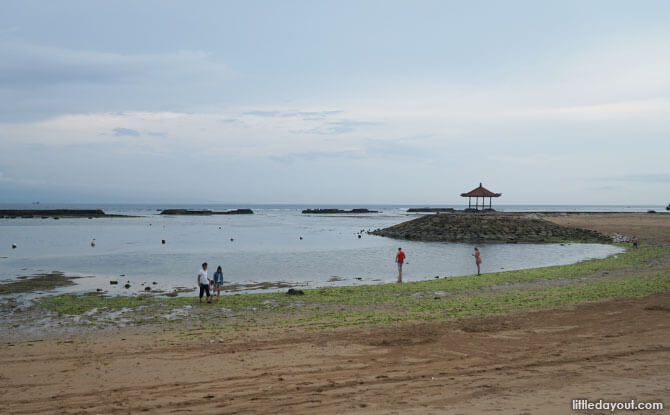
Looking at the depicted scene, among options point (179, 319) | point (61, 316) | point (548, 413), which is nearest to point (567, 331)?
point (548, 413)

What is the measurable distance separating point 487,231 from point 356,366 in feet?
165

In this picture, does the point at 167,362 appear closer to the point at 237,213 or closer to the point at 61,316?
the point at 61,316

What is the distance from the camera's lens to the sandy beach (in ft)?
24.9

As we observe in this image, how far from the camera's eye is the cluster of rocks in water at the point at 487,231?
176 feet

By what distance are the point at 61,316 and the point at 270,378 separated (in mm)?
11374

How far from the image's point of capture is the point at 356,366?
31.6 feet

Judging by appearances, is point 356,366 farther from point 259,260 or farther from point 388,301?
point 259,260

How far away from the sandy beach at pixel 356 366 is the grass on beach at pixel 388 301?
4.22ft

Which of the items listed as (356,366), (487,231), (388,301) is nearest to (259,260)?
(388,301)

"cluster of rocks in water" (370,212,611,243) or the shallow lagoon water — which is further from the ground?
"cluster of rocks in water" (370,212,611,243)

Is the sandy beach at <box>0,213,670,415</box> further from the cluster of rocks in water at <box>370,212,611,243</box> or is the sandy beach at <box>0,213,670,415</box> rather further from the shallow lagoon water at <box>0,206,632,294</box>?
the cluster of rocks in water at <box>370,212,611,243</box>

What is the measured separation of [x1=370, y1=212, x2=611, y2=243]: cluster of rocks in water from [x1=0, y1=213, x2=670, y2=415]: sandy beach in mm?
41339

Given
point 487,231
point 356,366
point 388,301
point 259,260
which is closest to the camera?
point 356,366

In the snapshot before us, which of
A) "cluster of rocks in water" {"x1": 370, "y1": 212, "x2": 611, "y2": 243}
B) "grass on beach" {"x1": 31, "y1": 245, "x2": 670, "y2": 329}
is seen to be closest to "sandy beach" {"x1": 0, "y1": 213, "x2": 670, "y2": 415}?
"grass on beach" {"x1": 31, "y1": 245, "x2": 670, "y2": 329}
